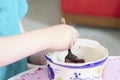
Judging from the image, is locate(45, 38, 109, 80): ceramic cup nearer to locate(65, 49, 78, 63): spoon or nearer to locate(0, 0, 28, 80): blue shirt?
locate(65, 49, 78, 63): spoon

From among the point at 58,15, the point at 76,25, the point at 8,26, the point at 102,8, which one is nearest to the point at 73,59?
the point at 8,26

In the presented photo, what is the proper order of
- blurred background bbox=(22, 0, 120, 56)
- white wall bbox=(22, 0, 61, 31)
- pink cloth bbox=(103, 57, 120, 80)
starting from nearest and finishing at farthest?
pink cloth bbox=(103, 57, 120, 80) → blurred background bbox=(22, 0, 120, 56) → white wall bbox=(22, 0, 61, 31)

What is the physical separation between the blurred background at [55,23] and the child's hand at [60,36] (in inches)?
49.0

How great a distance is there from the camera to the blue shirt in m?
0.67

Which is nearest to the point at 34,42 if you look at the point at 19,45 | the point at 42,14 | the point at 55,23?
the point at 19,45

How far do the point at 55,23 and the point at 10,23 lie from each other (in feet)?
5.73

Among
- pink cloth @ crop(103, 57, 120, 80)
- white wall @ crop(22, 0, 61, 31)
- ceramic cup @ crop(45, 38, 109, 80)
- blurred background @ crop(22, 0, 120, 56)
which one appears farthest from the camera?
white wall @ crop(22, 0, 61, 31)

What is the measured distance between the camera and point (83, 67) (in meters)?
0.49

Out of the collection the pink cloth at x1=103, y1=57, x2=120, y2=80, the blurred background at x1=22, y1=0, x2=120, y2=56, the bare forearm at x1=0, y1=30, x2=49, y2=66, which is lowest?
the blurred background at x1=22, y1=0, x2=120, y2=56

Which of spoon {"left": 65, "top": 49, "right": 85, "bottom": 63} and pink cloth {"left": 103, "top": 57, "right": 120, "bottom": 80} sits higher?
spoon {"left": 65, "top": 49, "right": 85, "bottom": 63}

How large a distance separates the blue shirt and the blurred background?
1129 mm

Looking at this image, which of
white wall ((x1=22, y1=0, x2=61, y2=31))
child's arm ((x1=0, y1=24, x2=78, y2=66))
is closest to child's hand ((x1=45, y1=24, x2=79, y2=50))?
child's arm ((x1=0, y1=24, x2=78, y2=66))

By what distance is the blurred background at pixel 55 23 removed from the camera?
77.4 inches

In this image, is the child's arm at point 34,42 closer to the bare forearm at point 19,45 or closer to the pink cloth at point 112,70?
the bare forearm at point 19,45
